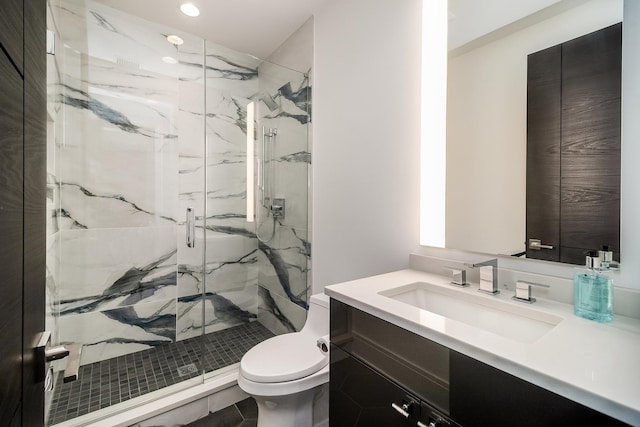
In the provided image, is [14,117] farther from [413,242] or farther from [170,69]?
[170,69]

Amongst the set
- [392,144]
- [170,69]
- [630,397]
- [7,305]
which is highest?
[170,69]

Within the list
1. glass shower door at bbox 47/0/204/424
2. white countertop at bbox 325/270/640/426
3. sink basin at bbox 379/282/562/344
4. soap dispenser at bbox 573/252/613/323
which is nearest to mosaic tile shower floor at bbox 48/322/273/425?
glass shower door at bbox 47/0/204/424

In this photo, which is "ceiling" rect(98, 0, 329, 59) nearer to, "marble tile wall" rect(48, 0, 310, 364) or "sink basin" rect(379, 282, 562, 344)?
"marble tile wall" rect(48, 0, 310, 364)

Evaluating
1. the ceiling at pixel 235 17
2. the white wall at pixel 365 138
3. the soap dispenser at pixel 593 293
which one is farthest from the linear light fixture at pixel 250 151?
the soap dispenser at pixel 593 293

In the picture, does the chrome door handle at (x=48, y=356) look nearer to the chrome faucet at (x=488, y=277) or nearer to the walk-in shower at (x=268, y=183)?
the chrome faucet at (x=488, y=277)

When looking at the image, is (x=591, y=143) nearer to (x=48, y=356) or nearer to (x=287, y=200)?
(x=48, y=356)

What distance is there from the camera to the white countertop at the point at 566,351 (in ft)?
1.65

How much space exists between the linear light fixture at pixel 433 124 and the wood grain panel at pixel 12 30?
134 cm

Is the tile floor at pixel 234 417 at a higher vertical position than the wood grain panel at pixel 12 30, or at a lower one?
lower

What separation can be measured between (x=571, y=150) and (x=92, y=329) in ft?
9.39

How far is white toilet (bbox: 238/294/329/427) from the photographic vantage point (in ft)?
4.20

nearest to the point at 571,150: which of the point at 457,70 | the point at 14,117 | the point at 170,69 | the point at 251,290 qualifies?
the point at 457,70

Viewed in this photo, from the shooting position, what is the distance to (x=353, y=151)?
1744 mm

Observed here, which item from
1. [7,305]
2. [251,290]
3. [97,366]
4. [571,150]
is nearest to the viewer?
[7,305]
